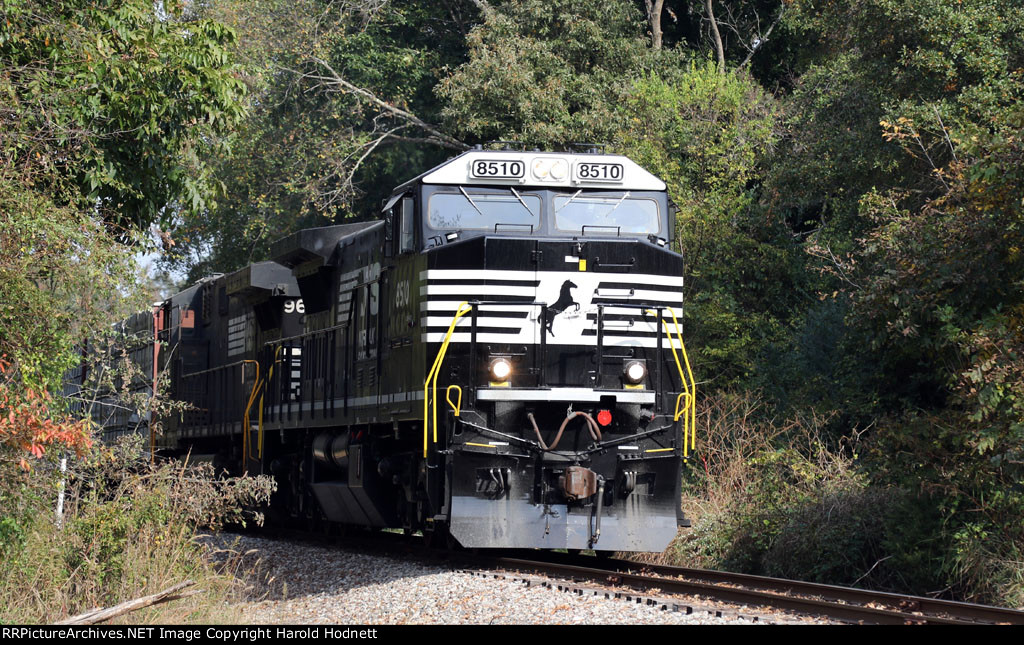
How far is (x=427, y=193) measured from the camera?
11.7 metres

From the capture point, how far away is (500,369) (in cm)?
1101

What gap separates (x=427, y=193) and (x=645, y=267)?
2362 millimetres

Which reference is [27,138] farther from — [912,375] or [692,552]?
[912,375]

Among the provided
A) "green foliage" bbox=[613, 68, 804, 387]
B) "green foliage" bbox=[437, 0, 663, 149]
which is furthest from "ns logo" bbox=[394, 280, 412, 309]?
"green foliage" bbox=[437, 0, 663, 149]

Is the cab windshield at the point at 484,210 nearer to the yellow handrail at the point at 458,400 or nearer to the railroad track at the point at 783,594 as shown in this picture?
the yellow handrail at the point at 458,400

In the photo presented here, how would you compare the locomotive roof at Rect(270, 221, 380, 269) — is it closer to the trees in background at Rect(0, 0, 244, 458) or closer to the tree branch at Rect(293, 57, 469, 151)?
the trees in background at Rect(0, 0, 244, 458)

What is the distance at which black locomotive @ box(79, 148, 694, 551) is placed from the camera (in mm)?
10930

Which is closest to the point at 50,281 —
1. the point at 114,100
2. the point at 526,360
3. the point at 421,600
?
the point at 114,100

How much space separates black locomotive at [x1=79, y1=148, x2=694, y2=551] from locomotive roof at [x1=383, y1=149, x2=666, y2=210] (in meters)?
0.02

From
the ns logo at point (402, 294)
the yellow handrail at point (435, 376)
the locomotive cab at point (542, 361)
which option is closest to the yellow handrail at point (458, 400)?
the locomotive cab at point (542, 361)

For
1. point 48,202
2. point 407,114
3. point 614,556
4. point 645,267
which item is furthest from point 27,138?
point 407,114

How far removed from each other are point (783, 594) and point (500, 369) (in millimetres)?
3344

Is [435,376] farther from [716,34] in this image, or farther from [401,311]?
[716,34]

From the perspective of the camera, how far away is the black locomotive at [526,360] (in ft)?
Answer: 35.9
